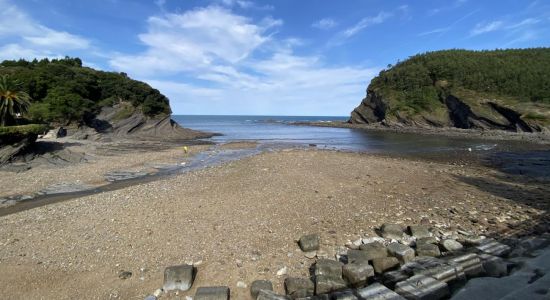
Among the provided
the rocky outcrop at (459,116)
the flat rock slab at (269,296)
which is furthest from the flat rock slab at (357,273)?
the rocky outcrop at (459,116)

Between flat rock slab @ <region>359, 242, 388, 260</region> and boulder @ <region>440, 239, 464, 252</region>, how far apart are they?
1.85 m

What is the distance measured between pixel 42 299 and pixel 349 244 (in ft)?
27.1

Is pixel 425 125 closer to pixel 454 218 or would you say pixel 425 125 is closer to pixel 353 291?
pixel 454 218

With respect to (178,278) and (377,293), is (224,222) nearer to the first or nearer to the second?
(178,278)

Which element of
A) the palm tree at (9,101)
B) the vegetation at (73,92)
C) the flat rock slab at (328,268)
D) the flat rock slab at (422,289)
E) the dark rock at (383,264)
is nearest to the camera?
the flat rock slab at (422,289)

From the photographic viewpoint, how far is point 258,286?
7.75 metres

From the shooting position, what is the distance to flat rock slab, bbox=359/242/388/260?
352 inches

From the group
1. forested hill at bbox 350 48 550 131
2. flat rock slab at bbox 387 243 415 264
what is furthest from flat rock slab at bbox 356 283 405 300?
forested hill at bbox 350 48 550 131

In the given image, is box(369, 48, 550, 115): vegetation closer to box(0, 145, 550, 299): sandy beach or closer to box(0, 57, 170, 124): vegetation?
box(0, 145, 550, 299): sandy beach

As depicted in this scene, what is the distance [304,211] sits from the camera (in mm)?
13148

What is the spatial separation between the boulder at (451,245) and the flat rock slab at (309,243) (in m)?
3.74

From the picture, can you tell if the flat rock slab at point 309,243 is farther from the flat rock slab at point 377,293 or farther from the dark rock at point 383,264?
the flat rock slab at point 377,293

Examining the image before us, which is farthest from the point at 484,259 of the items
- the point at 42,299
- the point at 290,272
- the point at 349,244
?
the point at 42,299

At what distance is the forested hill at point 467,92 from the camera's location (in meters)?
68.1
